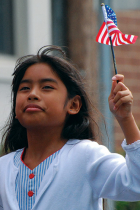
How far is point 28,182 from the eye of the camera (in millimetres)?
2393

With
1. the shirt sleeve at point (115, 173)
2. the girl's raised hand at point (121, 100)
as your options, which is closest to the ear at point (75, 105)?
the shirt sleeve at point (115, 173)

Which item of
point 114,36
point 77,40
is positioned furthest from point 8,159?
point 77,40

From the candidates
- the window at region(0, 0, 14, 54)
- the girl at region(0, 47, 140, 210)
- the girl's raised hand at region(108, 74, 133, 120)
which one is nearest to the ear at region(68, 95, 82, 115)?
the girl at region(0, 47, 140, 210)

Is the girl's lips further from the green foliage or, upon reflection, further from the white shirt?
the green foliage

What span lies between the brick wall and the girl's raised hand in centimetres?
451

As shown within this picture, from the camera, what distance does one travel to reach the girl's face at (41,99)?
2400 mm

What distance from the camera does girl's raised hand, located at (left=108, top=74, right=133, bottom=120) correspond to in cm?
211

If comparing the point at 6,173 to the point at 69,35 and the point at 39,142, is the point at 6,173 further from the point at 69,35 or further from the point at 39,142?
the point at 69,35

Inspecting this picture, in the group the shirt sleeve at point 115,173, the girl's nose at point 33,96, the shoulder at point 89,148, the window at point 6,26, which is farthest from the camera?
the window at point 6,26

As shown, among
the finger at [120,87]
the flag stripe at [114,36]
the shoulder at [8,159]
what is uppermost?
the flag stripe at [114,36]

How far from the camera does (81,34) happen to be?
4.66 meters

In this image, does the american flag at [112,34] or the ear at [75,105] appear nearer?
the american flag at [112,34]

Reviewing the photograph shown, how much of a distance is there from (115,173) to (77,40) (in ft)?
9.02

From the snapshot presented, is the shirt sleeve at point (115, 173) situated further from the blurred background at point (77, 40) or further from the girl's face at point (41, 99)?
the blurred background at point (77, 40)
